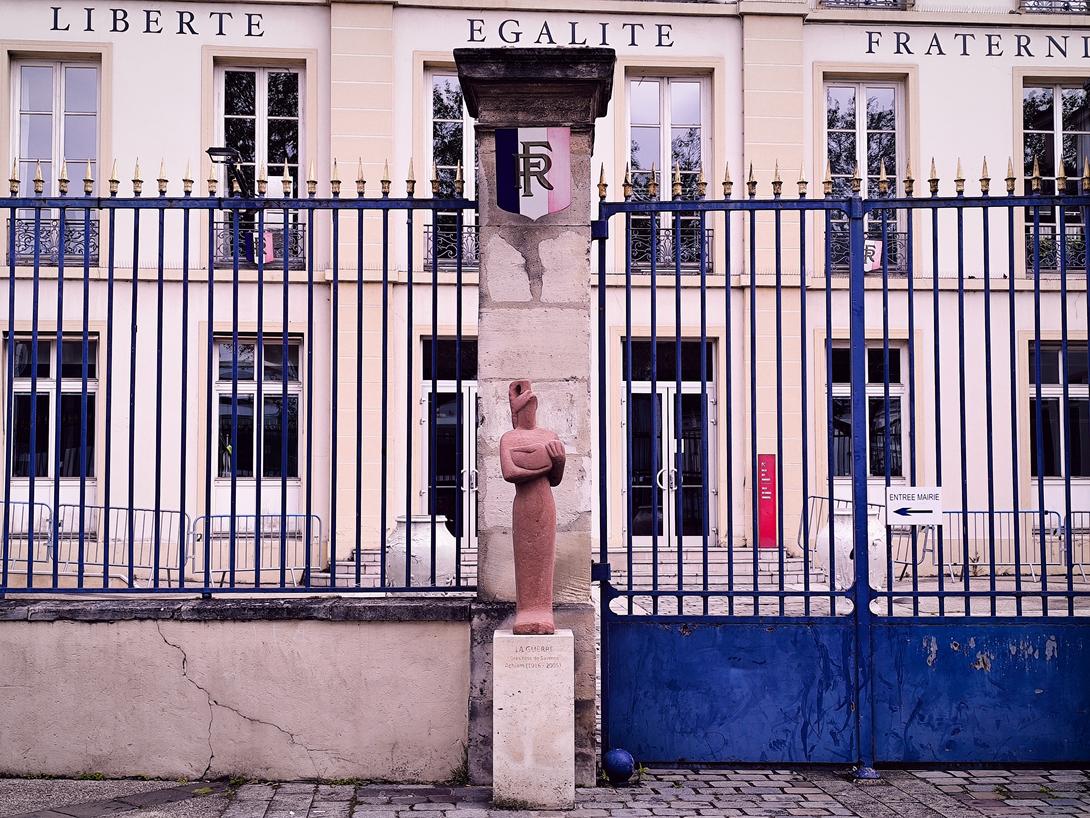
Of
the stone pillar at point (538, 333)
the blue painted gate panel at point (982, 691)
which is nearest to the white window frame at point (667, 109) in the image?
the stone pillar at point (538, 333)

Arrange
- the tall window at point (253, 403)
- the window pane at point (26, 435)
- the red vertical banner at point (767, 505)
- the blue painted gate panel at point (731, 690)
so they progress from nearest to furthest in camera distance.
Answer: the blue painted gate panel at point (731, 690) < the red vertical banner at point (767, 505) < the window pane at point (26, 435) < the tall window at point (253, 403)

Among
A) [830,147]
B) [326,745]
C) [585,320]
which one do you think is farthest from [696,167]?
[326,745]

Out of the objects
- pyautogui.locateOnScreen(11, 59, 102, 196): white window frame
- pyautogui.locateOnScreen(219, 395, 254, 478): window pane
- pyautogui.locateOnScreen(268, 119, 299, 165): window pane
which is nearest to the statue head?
pyautogui.locateOnScreen(219, 395, 254, 478): window pane

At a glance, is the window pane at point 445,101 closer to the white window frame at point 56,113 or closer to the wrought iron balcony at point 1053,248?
the white window frame at point 56,113

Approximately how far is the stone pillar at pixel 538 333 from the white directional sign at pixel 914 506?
165 cm

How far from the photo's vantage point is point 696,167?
14312 mm

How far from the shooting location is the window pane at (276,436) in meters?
13.2

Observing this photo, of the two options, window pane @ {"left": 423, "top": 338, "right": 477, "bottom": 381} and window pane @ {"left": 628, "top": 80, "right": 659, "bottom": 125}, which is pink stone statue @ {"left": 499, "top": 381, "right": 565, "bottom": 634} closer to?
window pane @ {"left": 423, "top": 338, "right": 477, "bottom": 381}

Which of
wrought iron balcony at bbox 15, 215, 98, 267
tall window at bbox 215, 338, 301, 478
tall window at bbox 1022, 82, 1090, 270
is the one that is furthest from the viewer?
tall window at bbox 1022, 82, 1090, 270

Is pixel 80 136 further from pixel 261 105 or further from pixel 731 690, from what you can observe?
pixel 731 690

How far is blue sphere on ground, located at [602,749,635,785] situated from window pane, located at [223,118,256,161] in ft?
35.5

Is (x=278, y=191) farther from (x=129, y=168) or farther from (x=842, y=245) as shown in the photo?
(x=842, y=245)

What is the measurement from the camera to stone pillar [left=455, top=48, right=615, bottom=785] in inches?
210

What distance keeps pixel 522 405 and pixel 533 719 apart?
143cm
